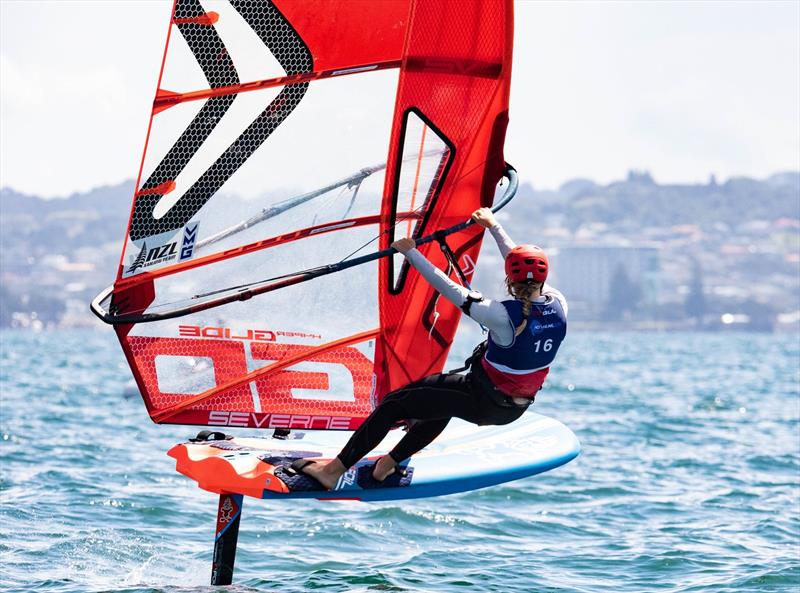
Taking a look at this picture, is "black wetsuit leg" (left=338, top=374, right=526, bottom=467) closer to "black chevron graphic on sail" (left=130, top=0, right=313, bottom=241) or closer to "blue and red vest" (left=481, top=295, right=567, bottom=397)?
"blue and red vest" (left=481, top=295, right=567, bottom=397)

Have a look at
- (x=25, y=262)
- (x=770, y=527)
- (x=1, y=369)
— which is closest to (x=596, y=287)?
(x=25, y=262)

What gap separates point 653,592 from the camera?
6641 millimetres

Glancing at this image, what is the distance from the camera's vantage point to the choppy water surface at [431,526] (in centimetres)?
679

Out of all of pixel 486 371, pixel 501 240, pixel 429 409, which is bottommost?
pixel 429 409

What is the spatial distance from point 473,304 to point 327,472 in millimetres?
1046

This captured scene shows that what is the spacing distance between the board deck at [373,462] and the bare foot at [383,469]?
0.03m

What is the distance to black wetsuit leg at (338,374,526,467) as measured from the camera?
17.5 ft

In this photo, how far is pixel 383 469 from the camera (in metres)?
5.53

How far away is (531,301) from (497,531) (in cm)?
364

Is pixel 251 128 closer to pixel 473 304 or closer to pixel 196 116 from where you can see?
pixel 196 116

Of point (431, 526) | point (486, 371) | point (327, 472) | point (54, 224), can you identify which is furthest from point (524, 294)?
point (54, 224)

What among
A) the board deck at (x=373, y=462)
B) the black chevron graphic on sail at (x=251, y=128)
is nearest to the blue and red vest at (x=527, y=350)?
the board deck at (x=373, y=462)

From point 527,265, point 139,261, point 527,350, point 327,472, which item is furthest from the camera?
point 139,261

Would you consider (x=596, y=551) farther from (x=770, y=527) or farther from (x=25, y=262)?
(x=25, y=262)
